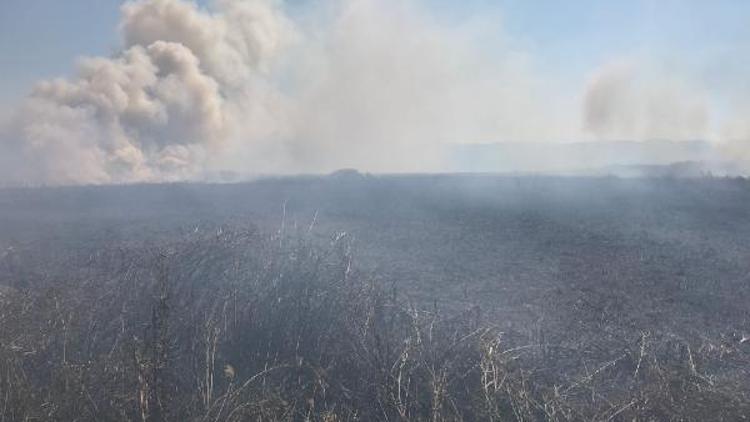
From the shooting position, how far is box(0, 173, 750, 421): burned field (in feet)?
16.3

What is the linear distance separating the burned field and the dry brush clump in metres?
0.02

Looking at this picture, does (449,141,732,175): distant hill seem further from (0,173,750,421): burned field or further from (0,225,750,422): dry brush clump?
(0,225,750,422): dry brush clump

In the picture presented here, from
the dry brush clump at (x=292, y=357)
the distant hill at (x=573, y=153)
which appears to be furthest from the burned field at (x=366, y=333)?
the distant hill at (x=573, y=153)

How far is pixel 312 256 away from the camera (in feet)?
21.0

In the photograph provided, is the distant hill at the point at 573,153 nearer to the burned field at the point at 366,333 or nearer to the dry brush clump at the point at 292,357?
the burned field at the point at 366,333

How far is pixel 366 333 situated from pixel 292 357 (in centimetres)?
65

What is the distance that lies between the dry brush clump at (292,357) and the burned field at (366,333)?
0.02 meters

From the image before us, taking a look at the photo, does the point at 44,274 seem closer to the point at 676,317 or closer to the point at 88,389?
the point at 88,389

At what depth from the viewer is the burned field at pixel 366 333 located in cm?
496

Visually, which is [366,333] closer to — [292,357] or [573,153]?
[292,357]

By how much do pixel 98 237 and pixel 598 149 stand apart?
78.1 meters

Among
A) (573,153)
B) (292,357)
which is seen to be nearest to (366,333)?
(292,357)

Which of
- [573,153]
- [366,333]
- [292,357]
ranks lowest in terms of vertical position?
[292,357]

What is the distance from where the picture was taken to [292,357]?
223 inches
